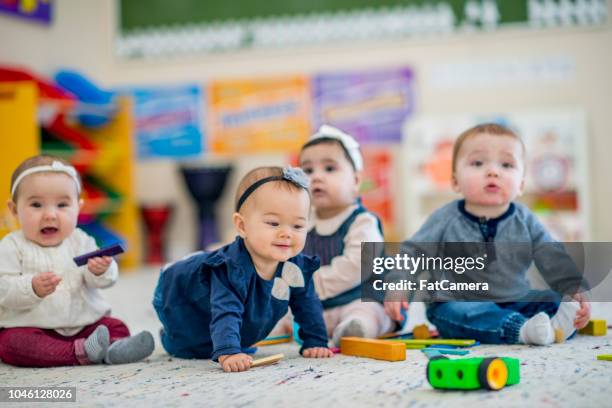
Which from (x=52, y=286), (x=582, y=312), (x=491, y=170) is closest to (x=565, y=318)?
(x=582, y=312)

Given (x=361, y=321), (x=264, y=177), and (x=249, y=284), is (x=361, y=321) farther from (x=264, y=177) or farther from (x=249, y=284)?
(x=264, y=177)

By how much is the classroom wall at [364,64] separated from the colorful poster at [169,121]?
73 mm

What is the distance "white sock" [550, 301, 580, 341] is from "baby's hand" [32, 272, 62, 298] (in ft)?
3.56

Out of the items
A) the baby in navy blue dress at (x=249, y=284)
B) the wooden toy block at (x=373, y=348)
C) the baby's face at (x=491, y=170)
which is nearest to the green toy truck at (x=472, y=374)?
the wooden toy block at (x=373, y=348)

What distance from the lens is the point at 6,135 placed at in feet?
11.3

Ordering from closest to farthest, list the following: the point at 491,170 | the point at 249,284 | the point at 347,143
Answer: the point at 249,284, the point at 491,170, the point at 347,143

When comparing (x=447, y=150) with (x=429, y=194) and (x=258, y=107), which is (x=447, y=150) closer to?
(x=429, y=194)

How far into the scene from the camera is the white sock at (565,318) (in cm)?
168

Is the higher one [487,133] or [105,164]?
[105,164]

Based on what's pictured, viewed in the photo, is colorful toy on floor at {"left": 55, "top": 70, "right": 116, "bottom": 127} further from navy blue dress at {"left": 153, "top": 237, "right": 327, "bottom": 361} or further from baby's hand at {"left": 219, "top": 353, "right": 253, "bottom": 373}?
baby's hand at {"left": 219, "top": 353, "right": 253, "bottom": 373}

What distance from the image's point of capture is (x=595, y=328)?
5.87 ft

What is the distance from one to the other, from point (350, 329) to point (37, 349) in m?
0.69

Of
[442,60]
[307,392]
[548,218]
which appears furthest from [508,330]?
[442,60]

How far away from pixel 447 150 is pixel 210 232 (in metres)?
1.45
